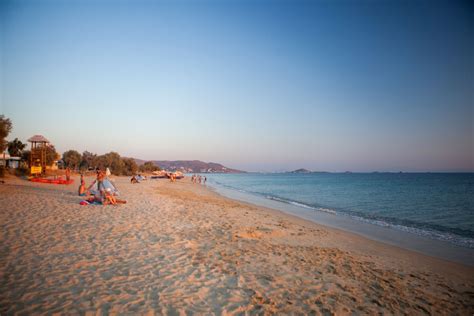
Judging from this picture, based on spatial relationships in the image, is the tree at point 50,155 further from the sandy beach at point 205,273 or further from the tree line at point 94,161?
the sandy beach at point 205,273

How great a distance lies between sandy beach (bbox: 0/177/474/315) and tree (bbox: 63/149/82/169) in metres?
59.2

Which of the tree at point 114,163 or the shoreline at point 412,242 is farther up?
the tree at point 114,163

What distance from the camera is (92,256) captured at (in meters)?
5.59

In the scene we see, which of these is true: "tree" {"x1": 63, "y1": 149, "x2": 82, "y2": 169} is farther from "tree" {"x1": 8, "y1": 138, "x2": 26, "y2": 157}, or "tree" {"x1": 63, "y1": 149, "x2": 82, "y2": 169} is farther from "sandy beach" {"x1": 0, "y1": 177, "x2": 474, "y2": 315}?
"sandy beach" {"x1": 0, "y1": 177, "x2": 474, "y2": 315}

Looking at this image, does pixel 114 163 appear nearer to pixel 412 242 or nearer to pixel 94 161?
pixel 94 161

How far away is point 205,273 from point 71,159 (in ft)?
220

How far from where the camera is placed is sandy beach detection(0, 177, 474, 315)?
153 inches

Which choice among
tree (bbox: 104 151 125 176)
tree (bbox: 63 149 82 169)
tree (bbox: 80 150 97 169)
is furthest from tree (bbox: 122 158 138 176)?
tree (bbox: 63 149 82 169)

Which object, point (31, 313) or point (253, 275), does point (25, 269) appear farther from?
point (253, 275)

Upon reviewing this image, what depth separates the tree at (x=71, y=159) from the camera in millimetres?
58975

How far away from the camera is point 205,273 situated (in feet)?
16.5

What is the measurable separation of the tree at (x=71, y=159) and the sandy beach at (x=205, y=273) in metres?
59.2

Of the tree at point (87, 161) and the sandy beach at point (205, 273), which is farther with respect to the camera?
the tree at point (87, 161)

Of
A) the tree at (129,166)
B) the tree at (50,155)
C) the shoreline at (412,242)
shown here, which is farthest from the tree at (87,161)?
the shoreline at (412,242)
